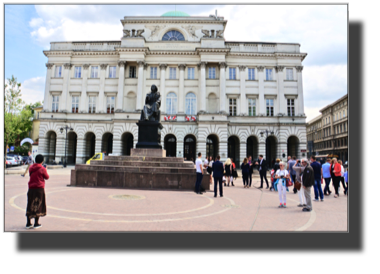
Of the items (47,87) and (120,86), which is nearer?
(120,86)

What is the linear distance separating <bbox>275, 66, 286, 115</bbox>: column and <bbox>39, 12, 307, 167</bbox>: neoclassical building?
15cm

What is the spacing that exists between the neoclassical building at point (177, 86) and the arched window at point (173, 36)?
0.17m

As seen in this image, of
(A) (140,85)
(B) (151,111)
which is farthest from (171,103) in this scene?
(B) (151,111)

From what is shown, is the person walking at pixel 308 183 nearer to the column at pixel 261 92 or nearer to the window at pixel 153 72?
the column at pixel 261 92

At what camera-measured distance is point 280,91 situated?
3828cm

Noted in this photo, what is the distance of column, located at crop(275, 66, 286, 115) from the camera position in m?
37.9

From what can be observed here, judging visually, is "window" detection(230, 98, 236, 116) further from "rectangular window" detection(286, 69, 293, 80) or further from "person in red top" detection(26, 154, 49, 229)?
"person in red top" detection(26, 154, 49, 229)

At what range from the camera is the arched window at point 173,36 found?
39.9 metres

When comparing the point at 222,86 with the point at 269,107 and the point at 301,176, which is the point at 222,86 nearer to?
the point at 269,107

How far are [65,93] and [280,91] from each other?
35.2 metres
